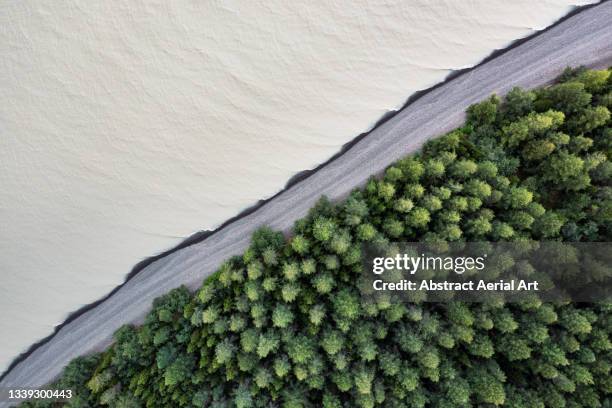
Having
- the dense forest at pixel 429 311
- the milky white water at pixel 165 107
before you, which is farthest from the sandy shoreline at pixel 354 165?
the dense forest at pixel 429 311

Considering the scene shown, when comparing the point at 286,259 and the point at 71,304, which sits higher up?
the point at 71,304

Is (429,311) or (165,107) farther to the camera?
(165,107)

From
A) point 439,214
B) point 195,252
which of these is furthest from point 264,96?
point 439,214

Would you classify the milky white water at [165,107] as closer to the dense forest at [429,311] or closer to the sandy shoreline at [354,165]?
the sandy shoreline at [354,165]

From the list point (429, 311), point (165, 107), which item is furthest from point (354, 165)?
point (165, 107)

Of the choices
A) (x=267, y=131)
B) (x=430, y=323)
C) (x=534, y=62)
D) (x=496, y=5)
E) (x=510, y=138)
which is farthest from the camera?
(x=267, y=131)

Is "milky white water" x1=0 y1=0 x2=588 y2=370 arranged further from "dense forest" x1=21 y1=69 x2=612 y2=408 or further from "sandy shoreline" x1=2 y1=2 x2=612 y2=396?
"dense forest" x1=21 y1=69 x2=612 y2=408

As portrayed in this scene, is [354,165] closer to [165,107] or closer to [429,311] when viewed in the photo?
[429,311]

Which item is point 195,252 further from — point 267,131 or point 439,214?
point 439,214
